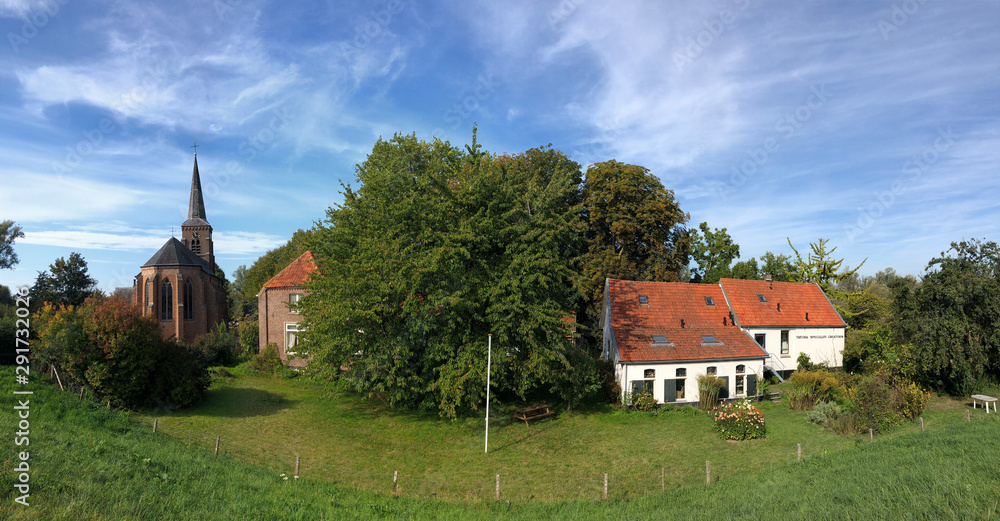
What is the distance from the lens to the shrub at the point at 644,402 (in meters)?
20.8

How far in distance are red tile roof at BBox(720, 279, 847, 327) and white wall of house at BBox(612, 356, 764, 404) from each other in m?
4.58

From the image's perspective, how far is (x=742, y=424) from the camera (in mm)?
16859

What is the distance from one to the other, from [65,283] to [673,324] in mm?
52213

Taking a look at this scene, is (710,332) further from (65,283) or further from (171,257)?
(65,283)

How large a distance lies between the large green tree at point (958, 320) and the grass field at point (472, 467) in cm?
156

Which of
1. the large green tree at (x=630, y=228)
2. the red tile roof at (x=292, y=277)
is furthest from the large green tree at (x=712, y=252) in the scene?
the red tile roof at (x=292, y=277)

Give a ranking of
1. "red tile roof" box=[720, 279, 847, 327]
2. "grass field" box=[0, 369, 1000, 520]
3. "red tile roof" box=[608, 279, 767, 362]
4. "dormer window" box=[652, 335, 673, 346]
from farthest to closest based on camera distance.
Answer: "red tile roof" box=[720, 279, 847, 327]
"dormer window" box=[652, 335, 673, 346]
"red tile roof" box=[608, 279, 767, 362]
"grass field" box=[0, 369, 1000, 520]

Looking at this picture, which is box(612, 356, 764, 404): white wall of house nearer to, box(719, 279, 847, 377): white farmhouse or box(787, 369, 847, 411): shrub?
box(787, 369, 847, 411): shrub

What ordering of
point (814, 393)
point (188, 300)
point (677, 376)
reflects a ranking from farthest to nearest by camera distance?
point (188, 300) < point (677, 376) < point (814, 393)

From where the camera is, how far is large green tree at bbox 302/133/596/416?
1820 centimetres

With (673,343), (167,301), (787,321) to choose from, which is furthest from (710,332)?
(167,301)

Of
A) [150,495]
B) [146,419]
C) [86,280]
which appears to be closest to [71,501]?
[150,495]

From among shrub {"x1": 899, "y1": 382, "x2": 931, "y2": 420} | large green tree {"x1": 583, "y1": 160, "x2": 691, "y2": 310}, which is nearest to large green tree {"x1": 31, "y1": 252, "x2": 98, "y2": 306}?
large green tree {"x1": 583, "y1": 160, "x2": 691, "y2": 310}

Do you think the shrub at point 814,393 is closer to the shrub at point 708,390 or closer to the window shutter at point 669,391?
the shrub at point 708,390
